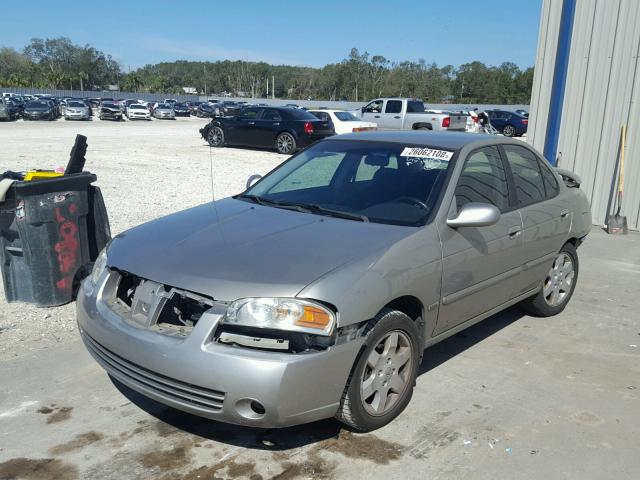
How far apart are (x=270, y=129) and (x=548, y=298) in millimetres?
15566

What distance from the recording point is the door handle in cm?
436

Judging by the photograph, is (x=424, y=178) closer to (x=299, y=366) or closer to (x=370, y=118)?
(x=299, y=366)

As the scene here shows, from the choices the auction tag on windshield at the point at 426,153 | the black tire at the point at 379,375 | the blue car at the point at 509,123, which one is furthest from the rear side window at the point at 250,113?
the blue car at the point at 509,123

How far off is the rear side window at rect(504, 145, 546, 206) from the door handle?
0.84 ft

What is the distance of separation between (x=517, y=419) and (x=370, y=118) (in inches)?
975

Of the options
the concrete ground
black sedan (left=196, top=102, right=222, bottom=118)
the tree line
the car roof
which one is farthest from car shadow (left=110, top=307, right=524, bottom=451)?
the tree line

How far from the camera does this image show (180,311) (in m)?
3.16

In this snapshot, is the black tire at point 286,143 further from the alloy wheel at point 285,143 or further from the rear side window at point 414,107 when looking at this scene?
the rear side window at point 414,107

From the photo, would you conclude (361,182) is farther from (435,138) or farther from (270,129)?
(270,129)

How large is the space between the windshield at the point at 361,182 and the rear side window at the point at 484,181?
0.54ft

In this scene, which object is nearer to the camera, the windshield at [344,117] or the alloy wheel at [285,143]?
the alloy wheel at [285,143]

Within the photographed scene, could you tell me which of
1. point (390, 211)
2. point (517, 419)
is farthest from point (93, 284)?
point (517, 419)

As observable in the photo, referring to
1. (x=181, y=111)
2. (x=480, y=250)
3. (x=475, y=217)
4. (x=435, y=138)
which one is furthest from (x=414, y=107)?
(x=181, y=111)

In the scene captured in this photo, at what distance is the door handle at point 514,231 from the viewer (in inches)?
172
